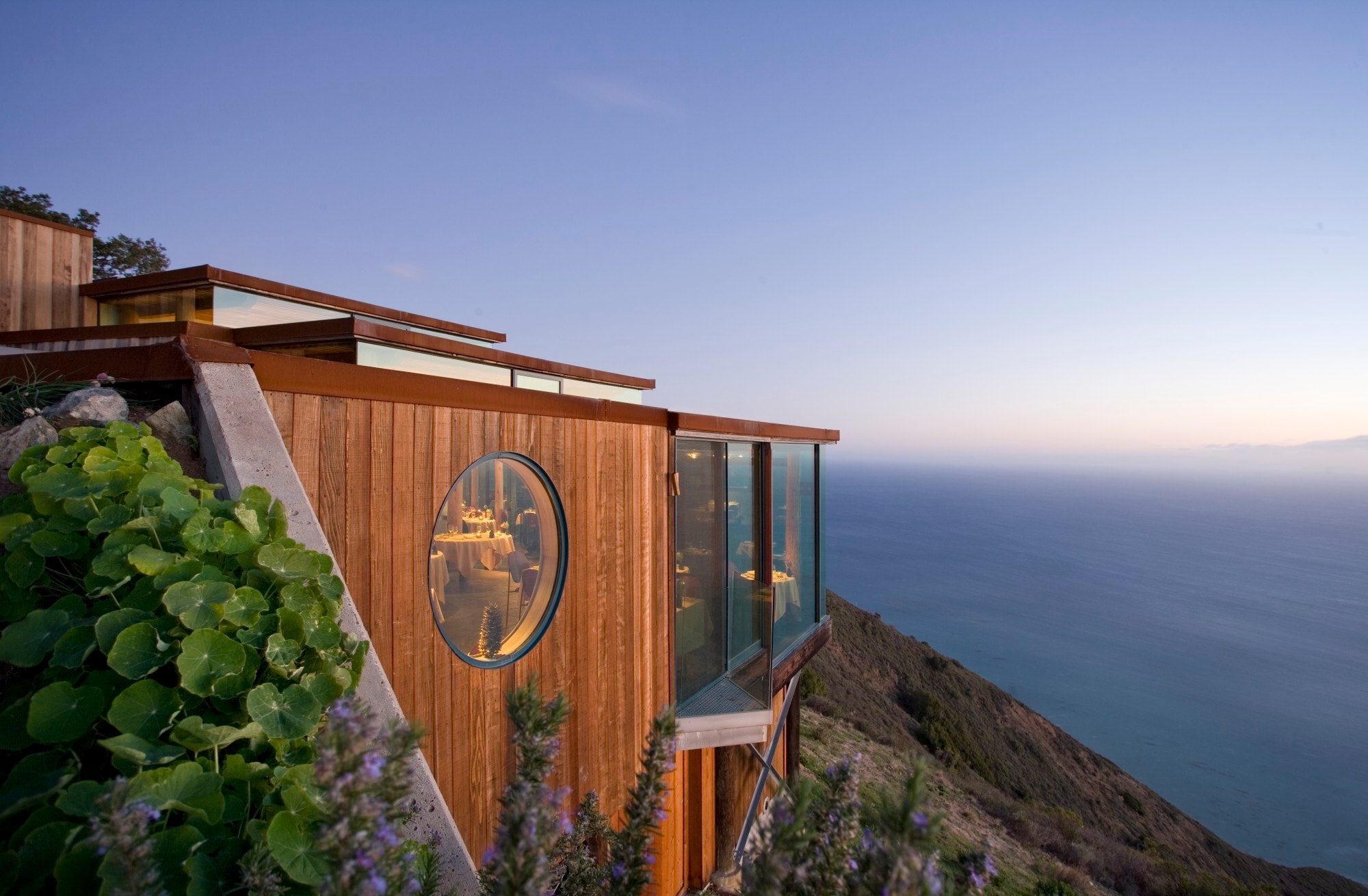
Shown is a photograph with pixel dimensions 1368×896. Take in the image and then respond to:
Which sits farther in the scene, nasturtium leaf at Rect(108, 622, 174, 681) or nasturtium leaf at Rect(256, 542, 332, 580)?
nasturtium leaf at Rect(256, 542, 332, 580)

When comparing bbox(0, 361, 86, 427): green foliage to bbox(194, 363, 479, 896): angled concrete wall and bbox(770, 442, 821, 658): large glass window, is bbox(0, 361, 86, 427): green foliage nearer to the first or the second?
bbox(194, 363, 479, 896): angled concrete wall

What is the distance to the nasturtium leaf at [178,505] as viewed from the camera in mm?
1445

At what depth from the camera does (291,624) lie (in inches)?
53.4

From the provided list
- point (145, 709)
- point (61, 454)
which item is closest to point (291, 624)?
point (145, 709)

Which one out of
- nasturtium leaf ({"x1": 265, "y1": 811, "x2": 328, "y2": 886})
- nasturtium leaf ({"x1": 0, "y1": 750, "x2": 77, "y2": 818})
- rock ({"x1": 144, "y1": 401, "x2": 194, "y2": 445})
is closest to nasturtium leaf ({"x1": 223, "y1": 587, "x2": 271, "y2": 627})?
nasturtium leaf ({"x1": 0, "y1": 750, "x2": 77, "y2": 818})

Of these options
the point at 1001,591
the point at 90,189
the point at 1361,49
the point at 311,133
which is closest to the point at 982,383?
the point at 1361,49

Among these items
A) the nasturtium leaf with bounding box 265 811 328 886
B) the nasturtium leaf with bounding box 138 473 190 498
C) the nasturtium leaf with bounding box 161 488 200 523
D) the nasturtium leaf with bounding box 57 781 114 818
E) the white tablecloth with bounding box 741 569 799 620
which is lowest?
the white tablecloth with bounding box 741 569 799 620

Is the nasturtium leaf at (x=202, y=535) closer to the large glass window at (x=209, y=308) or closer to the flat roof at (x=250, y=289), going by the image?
the large glass window at (x=209, y=308)

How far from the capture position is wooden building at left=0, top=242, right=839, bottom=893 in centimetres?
241

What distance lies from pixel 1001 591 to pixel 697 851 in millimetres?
62361

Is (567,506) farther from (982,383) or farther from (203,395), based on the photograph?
(982,383)

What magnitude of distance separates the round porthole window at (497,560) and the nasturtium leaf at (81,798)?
1715 mm

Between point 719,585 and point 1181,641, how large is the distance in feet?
196

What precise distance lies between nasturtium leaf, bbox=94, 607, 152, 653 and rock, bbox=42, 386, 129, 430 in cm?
97
